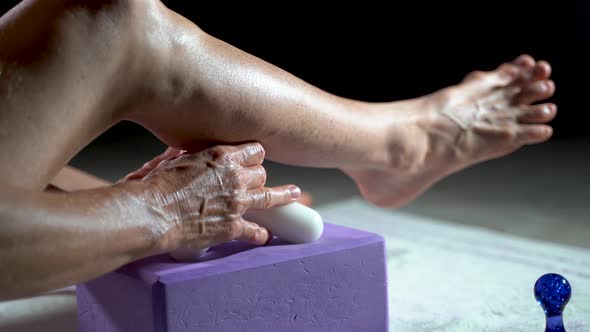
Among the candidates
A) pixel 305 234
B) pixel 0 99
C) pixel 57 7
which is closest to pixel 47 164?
pixel 0 99

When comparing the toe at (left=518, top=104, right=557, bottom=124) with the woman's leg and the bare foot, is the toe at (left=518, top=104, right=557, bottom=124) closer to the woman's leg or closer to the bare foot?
the bare foot

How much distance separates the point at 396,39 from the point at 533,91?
3558mm

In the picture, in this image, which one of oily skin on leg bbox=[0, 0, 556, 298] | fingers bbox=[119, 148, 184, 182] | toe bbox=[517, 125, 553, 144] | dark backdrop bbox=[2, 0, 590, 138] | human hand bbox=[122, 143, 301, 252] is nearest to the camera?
oily skin on leg bbox=[0, 0, 556, 298]

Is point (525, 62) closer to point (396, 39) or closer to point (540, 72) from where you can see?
point (540, 72)

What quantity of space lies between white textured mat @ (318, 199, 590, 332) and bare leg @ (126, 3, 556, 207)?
0.21 meters

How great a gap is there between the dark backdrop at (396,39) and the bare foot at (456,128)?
8.92 feet

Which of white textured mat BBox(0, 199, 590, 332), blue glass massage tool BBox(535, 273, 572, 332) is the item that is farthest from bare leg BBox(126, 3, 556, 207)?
blue glass massage tool BBox(535, 273, 572, 332)

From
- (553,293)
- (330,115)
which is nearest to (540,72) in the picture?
(330,115)

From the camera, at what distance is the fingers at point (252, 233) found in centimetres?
119

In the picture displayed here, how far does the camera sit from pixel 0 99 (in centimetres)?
99

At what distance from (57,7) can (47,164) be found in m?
0.23

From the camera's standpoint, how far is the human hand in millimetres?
1045

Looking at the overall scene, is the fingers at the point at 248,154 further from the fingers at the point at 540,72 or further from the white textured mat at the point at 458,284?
the fingers at the point at 540,72

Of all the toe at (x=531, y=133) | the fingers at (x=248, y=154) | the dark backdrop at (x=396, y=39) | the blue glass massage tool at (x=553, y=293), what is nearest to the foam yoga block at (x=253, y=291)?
the fingers at (x=248, y=154)
